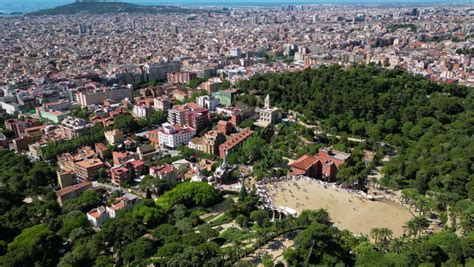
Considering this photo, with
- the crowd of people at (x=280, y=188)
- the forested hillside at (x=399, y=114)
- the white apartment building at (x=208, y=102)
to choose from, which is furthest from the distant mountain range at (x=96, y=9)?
the crowd of people at (x=280, y=188)

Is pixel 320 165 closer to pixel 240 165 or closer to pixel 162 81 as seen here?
pixel 240 165

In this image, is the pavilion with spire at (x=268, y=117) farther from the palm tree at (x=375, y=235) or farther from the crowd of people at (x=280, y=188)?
the palm tree at (x=375, y=235)

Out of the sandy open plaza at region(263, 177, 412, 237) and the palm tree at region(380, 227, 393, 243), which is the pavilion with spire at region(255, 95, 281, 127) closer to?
the sandy open plaza at region(263, 177, 412, 237)

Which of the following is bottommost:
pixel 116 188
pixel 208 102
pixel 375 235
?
pixel 116 188

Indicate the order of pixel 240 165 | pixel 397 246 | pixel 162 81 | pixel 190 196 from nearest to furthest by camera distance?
pixel 397 246
pixel 190 196
pixel 240 165
pixel 162 81

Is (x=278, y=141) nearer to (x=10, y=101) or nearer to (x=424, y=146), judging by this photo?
(x=424, y=146)

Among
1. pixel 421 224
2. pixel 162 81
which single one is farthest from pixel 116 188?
pixel 162 81
